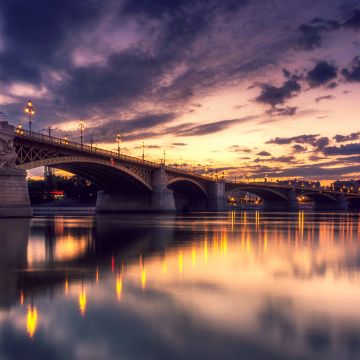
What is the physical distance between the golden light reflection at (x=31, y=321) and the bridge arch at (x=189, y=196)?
391ft

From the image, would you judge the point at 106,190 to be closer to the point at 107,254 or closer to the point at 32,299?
the point at 107,254

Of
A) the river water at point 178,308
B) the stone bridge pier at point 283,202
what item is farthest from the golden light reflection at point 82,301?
the stone bridge pier at point 283,202

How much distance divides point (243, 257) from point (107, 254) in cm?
610

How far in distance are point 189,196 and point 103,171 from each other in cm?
5760

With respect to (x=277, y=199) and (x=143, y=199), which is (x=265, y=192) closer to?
(x=277, y=199)

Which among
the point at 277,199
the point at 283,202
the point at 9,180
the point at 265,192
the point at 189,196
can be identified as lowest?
the point at 283,202

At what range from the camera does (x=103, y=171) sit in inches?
3487

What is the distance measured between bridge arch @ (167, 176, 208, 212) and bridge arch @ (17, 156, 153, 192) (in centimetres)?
2890

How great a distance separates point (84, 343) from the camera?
7.69 meters

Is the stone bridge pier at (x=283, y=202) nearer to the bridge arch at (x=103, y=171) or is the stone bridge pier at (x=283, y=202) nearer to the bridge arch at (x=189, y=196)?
the bridge arch at (x=189, y=196)

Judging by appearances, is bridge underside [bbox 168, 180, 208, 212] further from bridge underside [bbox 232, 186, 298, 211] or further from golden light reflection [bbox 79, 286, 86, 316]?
golden light reflection [bbox 79, 286, 86, 316]

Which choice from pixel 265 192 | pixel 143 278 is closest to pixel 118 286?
pixel 143 278

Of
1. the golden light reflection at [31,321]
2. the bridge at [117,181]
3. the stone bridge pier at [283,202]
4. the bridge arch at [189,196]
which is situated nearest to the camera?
the golden light reflection at [31,321]

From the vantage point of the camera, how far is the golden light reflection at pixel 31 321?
822 centimetres
